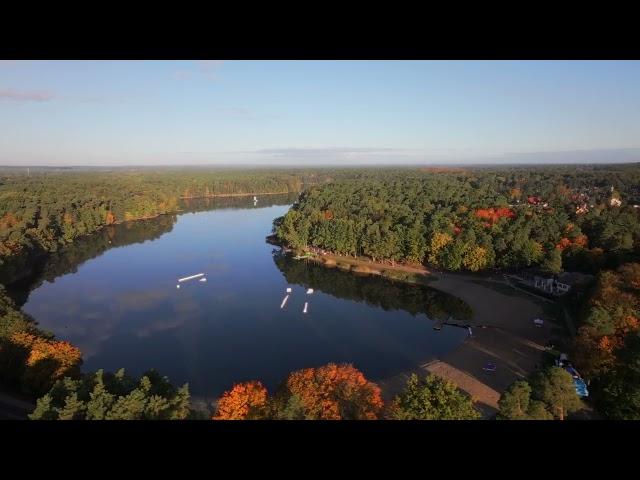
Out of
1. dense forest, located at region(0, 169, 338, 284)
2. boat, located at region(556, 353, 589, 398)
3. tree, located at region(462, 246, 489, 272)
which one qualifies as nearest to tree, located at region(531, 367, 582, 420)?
boat, located at region(556, 353, 589, 398)

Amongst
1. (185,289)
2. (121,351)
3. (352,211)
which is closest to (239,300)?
(185,289)

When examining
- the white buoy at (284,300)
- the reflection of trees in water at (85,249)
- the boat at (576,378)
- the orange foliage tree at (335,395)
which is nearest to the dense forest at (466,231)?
the white buoy at (284,300)

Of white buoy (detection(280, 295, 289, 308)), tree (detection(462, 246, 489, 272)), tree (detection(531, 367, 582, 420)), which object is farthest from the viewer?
tree (detection(462, 246, 489, 272))

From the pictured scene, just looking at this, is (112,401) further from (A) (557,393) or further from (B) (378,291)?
(B) (378,291)

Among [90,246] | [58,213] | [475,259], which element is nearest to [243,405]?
[475,259]

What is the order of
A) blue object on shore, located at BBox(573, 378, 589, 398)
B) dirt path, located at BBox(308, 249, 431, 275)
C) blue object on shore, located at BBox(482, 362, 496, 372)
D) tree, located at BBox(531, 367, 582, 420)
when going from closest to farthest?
tree, located at BBox(531, 367, 582, 420) < blue object on shore, located at BBox(573, 378, 589, 398) < blue object on shore, located at BBox(482, 362, 496, 372) < dirt path, located at BBox(308, 249, 431, 275)

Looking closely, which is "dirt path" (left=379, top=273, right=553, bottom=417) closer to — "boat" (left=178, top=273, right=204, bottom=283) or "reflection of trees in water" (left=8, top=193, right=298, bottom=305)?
"boat" (left=178, top=273, right=204, bottom=283)
